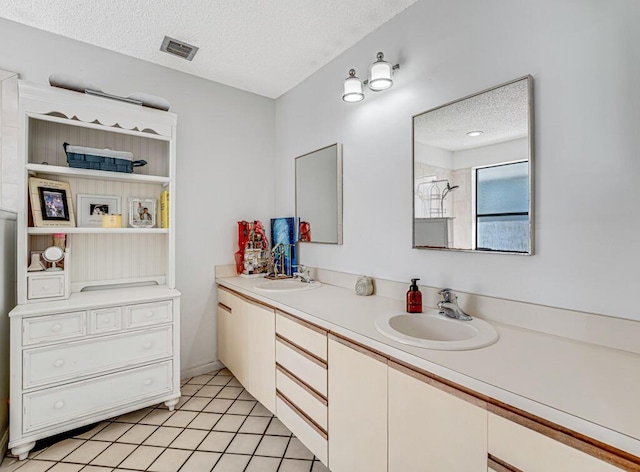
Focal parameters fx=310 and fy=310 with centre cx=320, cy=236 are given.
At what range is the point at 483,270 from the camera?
4.79 feet

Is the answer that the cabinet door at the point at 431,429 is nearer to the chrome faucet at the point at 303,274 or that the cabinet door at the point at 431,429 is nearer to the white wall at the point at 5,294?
the chrome faucet at the point at 303,274

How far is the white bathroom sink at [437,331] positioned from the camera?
1100 millimetres

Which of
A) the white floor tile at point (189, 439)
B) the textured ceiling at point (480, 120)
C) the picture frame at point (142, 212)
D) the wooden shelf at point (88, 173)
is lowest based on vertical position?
the white floor tile at point (189, 439)

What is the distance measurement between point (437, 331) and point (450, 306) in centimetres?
13

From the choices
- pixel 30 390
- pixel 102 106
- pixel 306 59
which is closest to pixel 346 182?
pixel 306 59

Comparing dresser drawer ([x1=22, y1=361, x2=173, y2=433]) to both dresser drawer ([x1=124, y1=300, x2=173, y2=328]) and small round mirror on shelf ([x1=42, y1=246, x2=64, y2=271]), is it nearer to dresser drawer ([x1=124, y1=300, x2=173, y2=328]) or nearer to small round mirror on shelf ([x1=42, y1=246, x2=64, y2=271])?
dresser drawer ([x1=124, y1=300, x2=173, y2=328])

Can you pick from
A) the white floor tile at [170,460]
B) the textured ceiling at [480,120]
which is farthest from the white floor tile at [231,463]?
the textured ceiling at [480,120]

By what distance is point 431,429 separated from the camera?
3.32 ft

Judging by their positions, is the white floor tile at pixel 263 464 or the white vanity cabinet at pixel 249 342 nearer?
the white floor tile at pixel 263 464

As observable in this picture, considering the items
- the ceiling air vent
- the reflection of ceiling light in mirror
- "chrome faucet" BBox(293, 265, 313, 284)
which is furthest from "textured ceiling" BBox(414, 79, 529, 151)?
the ceiling air vent

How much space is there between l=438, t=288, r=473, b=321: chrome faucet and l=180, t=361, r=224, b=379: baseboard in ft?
6.97

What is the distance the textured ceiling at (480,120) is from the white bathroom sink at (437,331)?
0.84 metres

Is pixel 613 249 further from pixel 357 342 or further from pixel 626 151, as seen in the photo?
pixel 357 342

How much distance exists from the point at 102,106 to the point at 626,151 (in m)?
2.70
